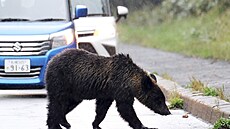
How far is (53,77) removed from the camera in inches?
406

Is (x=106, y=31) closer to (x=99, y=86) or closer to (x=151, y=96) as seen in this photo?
(x=99, y=86)

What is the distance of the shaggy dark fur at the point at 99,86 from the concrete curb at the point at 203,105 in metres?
A: 0.99

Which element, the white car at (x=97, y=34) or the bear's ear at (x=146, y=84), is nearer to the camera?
the bear's ear at (x=146, y=84)

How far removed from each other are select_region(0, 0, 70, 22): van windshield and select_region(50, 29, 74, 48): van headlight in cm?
54

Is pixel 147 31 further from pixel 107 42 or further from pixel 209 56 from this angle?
pixel 107 42

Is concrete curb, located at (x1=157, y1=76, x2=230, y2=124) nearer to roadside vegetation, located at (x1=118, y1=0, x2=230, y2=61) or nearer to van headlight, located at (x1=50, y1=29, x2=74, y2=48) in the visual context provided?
van headlight, located at (x1=50, y1=29, x2=74, y2=48)

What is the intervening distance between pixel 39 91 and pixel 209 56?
22.5ft

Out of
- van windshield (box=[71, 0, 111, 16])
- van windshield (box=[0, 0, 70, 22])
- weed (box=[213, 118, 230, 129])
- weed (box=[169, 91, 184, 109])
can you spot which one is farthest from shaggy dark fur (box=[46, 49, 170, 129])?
van windshield (box=[71, 0, 111, 16])

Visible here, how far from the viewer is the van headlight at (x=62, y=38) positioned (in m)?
14.3

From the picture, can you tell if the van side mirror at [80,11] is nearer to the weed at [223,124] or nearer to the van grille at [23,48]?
the van grille at [23,48]

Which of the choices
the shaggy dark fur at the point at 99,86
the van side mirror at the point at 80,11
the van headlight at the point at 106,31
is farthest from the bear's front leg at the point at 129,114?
the van headlight at the point at 106,31

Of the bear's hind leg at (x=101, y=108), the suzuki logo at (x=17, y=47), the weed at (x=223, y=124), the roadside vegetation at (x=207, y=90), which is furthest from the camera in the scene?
the suzuki logo at (x=17, y=47)

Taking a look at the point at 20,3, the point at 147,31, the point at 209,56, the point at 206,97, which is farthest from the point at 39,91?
the point at 147,31

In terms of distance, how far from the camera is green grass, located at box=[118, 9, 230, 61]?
2172cm
